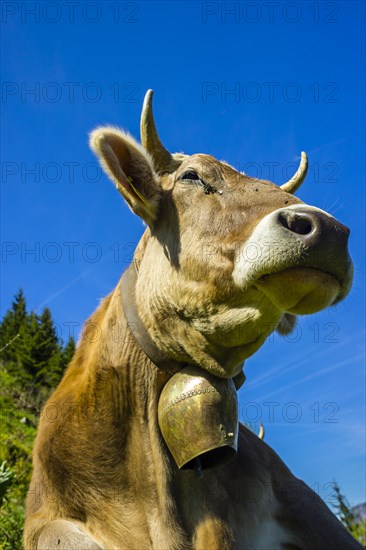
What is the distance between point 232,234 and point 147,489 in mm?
1866

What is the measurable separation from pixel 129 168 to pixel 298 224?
5.07 ft

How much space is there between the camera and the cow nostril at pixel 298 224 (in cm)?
362

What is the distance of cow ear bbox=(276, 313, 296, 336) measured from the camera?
4773 millimetres

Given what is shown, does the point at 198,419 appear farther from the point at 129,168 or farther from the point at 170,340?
the point at 129,168

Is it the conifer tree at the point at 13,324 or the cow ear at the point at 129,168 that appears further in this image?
the conifer tree at the point at 13,324

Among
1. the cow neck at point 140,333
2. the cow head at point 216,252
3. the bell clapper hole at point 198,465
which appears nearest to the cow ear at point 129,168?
the cow head at point 216,252

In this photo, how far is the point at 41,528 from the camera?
387 centimetres

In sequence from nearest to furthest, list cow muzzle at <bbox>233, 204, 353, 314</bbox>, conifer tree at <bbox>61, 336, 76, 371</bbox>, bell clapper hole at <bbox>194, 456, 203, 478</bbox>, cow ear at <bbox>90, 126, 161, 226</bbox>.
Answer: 1. cow muzzle at <bbox>233, 204, 353, 314</bbox>
2. bell clapper hole at <bbox>194, 456, 203, 478</bbox>
3. cow ear at <bbox>90, 126, 161, 226</bbox>
4. conifer tree at <bbox>61, 336, 76, 371</bbox>

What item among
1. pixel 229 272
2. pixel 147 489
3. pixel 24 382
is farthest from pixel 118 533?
pixel 24 382

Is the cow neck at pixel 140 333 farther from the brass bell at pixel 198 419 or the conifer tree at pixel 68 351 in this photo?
the conifer tree at pixel 68 351

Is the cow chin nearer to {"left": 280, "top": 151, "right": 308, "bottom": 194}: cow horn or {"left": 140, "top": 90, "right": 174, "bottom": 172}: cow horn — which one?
{"left": 140, "top": 90, "right": 174, "bottom": 172}: cow horn

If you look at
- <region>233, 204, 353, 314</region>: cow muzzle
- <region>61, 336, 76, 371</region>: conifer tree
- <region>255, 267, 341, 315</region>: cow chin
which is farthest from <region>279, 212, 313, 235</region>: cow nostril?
<region>61, 336, 76, 371</region>: conifer tree

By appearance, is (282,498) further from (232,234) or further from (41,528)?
(232,234)

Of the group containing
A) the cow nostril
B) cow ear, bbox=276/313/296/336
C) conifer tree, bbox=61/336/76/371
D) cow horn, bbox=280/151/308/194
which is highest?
conifer tree, bbox=61/336/76/371
